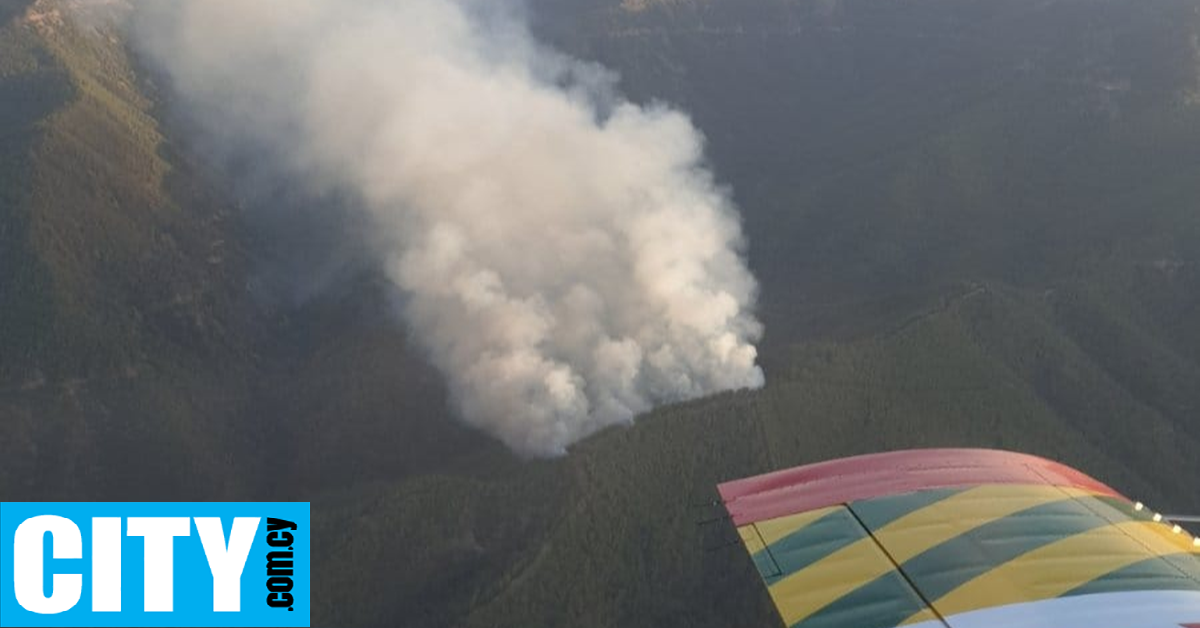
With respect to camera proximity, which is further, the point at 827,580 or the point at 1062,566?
the point at 827,580

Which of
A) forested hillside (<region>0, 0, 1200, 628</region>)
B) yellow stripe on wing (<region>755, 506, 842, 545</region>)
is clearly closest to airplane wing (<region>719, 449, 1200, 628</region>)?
yellow stripe on wing (<region>755, 506, 842, 545</region>)

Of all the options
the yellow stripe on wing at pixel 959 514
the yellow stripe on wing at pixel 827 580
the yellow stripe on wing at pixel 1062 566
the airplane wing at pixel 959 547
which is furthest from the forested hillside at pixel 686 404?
the yellow stripe on wing at pixel 827 580

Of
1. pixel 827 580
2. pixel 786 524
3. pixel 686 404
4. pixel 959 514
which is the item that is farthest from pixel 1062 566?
pixel 686 404

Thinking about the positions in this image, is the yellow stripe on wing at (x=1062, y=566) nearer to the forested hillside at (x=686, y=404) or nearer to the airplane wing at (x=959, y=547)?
the airplane wing at (x=959, y=547)

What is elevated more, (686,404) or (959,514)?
(686,404)

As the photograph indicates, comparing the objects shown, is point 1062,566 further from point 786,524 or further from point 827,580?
point 786,524

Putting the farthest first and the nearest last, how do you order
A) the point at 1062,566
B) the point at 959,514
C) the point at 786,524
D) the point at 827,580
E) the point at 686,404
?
the point at 686,404, the point at 786,524, the point at 959,514, the point at 827,580, the point at 1062,566
